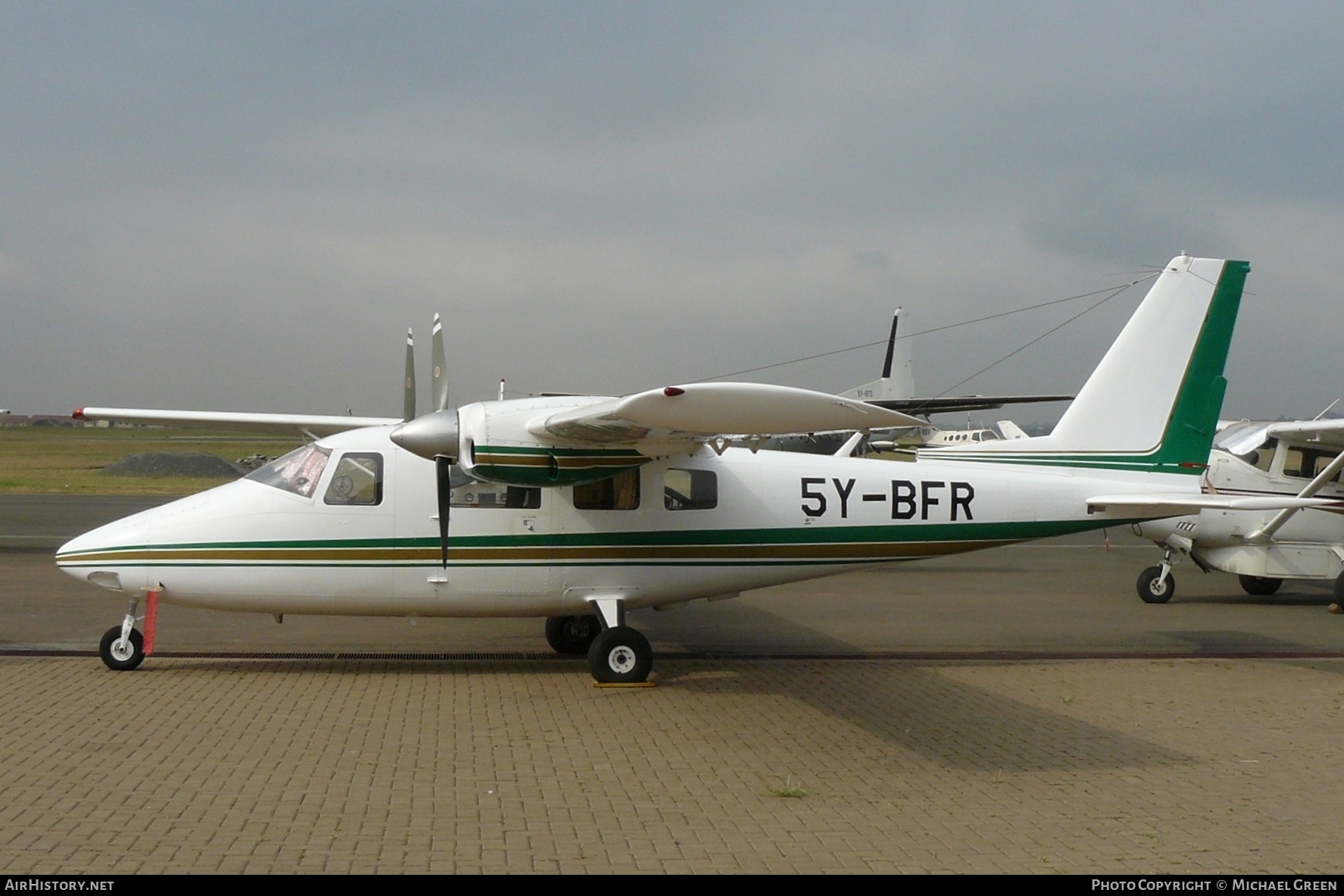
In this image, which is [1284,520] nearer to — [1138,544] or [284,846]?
[1138,544]

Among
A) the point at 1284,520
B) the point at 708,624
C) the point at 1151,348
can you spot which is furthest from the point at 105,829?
the point at 1284,520

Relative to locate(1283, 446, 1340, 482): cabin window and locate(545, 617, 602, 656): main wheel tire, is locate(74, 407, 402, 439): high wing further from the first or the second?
locate(1283, 446, 1340, 482): cabin window

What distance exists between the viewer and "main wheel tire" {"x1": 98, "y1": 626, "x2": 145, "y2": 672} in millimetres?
10508

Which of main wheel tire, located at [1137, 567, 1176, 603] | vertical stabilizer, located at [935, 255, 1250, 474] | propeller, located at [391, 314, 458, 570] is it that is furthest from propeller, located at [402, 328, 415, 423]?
main wheel tire, located at [1137, 567, 1176, 603]

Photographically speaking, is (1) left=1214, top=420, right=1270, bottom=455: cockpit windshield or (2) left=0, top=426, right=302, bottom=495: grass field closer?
(1) left=1214, top=420, right=1270, bottom=455: cockpit windshield

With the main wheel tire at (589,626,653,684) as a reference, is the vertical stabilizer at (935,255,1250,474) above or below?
above

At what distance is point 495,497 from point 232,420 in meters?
6.24

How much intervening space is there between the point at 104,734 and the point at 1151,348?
1064 cm

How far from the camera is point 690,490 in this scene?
35.9ft

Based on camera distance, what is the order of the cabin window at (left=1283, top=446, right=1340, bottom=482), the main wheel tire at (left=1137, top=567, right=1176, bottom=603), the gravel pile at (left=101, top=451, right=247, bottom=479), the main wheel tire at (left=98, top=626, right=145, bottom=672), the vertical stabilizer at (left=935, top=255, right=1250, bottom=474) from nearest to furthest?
the main wheel tire at (left=98, top=626, right=145, bottom=672)
the vertical stabilizer at (left=935, top=255, right=1250, bottom=474)
the main wheel tire at (left=1137, top=567, right=1176, bottom=603)
the cabin window at (left=1283, top=446, right=1340, bottom=482)
the gravel pile at (left=101, top=451, right=247, bottom=479)

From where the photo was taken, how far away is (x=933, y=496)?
37.0ft

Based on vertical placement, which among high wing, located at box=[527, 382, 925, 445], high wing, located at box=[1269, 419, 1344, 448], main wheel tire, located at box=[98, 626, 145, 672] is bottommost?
main wheel tire, located at box=[98, 626, 145, 672]

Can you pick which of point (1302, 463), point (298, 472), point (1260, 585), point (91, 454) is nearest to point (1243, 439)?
point (1302, 463)

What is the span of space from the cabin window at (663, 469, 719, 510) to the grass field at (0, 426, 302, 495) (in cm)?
832
